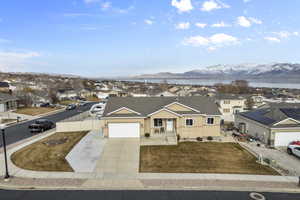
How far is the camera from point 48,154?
1717 centimetres

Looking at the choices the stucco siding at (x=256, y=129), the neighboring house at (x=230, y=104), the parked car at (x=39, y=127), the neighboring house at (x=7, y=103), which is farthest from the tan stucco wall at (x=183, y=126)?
the neighboring house at (x=7, y=103)

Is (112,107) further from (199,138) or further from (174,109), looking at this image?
(199,138)

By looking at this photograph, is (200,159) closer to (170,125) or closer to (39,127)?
(170,125)

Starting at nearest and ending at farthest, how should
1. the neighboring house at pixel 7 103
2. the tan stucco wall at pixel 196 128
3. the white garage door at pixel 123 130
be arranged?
the white garage door at pixel 123 130, the tan stucco wall at pixel 196 128, the neighboring house at pixel 7 103

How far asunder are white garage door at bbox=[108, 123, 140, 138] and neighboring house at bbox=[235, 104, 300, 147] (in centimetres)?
1468

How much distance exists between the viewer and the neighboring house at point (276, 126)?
2138 cm

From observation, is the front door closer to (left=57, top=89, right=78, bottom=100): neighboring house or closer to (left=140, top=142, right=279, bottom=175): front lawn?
(left=140, top=142, right=279, bottom=175): front lawn

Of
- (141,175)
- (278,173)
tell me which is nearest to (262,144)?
(278,173)

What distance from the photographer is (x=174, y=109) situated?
23.2 m

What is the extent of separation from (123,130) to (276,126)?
17.1 meters

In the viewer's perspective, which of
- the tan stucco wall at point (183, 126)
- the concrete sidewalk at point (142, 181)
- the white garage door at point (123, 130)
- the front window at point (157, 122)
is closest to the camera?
the concrete sidewalk at point (142, 181)

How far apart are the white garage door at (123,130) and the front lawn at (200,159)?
343cm
